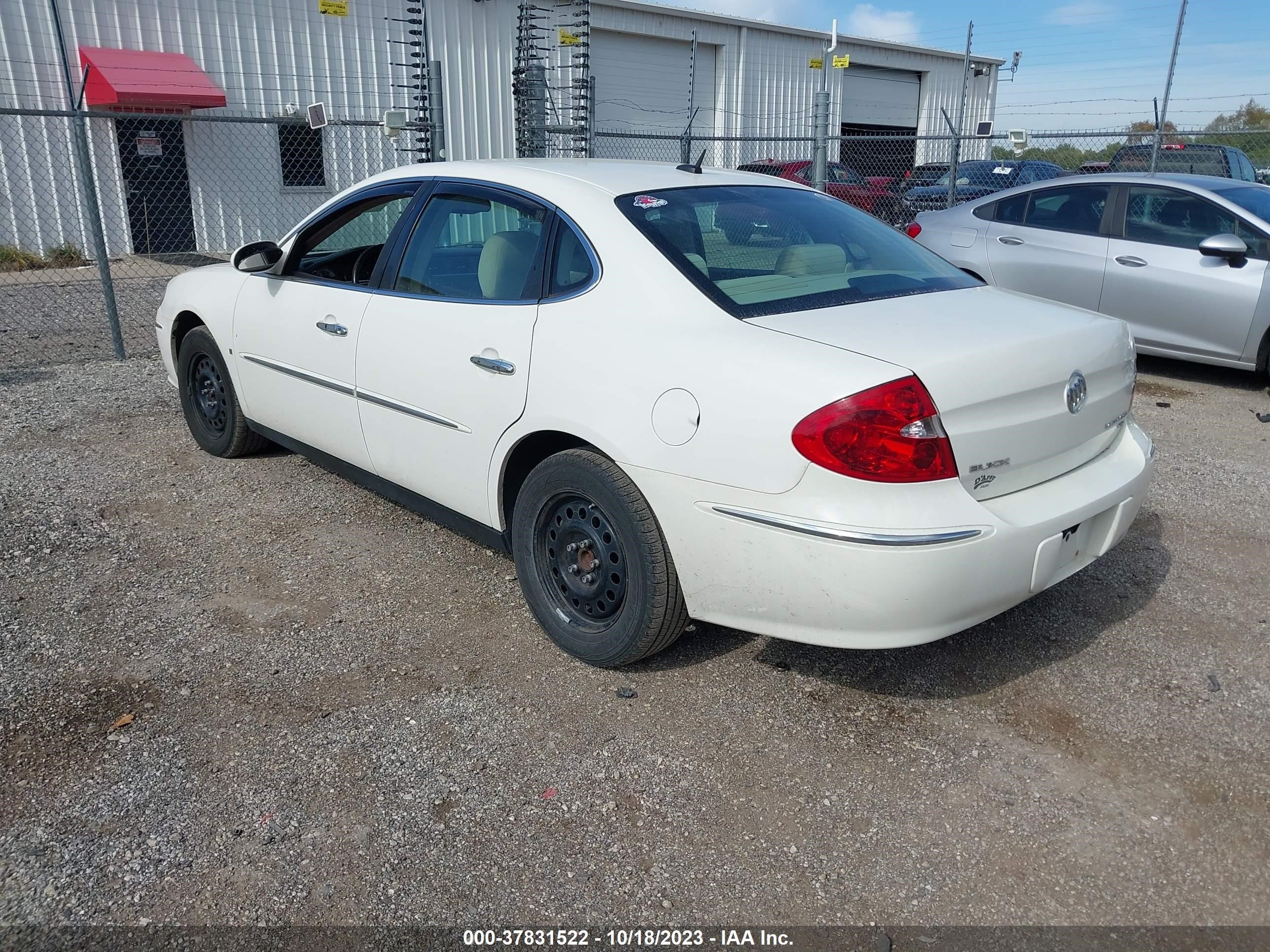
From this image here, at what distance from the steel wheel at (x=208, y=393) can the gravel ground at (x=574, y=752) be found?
3.43ft

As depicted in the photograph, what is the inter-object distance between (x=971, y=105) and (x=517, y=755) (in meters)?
31.7

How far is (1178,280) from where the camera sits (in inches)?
281

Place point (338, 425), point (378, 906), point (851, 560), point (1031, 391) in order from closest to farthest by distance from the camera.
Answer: point (378, 906), point (851, 560), point (1031, 391), point (338, 425)

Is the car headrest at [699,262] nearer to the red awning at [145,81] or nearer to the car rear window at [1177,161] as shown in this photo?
the car rear window at [1177,161]

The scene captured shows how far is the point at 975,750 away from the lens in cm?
300

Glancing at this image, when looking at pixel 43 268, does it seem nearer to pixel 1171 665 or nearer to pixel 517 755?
pixel 517 755

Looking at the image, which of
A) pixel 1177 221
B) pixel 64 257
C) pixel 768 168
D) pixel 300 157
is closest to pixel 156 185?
pixel 64 257

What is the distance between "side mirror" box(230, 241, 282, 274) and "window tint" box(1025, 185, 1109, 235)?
5919mm

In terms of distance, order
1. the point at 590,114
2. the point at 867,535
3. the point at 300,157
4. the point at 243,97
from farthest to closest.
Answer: the point at 300,157 → the point at 243,97 → the point at 590,114 → the point at 867,535

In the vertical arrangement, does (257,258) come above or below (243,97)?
below

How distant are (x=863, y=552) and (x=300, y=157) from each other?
1680 cm

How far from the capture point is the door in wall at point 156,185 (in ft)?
51.9

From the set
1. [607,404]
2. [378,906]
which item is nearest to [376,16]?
[607,404]

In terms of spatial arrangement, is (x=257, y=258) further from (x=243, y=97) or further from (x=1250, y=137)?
(x=1250, y=137)
